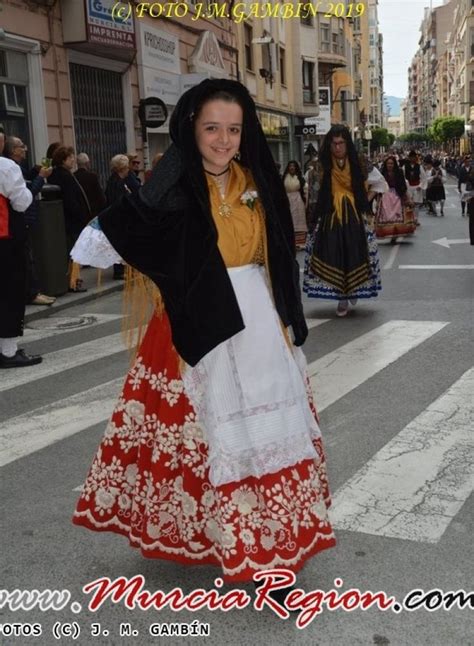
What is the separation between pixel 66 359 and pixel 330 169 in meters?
3.24

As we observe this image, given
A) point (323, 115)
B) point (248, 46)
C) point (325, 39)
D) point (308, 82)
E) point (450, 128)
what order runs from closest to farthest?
point (248, 46) < point (308, 82) < point (323, 115) < point (325, 39) < point (450, 128)

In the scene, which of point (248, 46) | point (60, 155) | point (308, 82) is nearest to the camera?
point (60, 155)

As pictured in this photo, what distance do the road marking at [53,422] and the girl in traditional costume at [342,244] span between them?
130 inches

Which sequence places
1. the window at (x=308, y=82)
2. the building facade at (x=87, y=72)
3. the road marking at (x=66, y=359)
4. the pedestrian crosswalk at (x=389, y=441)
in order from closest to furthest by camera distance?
the pedestrian crosswalk at (x=389, y=441) → the road marking at (x=66, y=359) → the building facade at (x=87, y=72) → the window at (x=308, y=82)

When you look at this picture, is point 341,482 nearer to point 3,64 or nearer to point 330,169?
point 330,169

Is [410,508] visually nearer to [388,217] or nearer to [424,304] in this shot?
[424,304]

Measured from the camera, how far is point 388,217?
15.7m

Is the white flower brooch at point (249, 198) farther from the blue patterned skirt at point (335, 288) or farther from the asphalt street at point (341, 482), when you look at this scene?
the blue patterned skirt at point (335, 288)

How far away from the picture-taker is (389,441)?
14.9 feet

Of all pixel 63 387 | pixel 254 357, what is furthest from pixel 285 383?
pixel 63 387

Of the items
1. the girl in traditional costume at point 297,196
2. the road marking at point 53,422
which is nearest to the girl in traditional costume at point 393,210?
the girl in traditional costume at point 297,196

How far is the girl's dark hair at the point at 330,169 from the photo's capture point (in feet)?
25.5

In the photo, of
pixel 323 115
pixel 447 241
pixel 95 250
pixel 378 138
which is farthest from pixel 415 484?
pixel 378 138

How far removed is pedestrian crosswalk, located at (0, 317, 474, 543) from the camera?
142 inches
